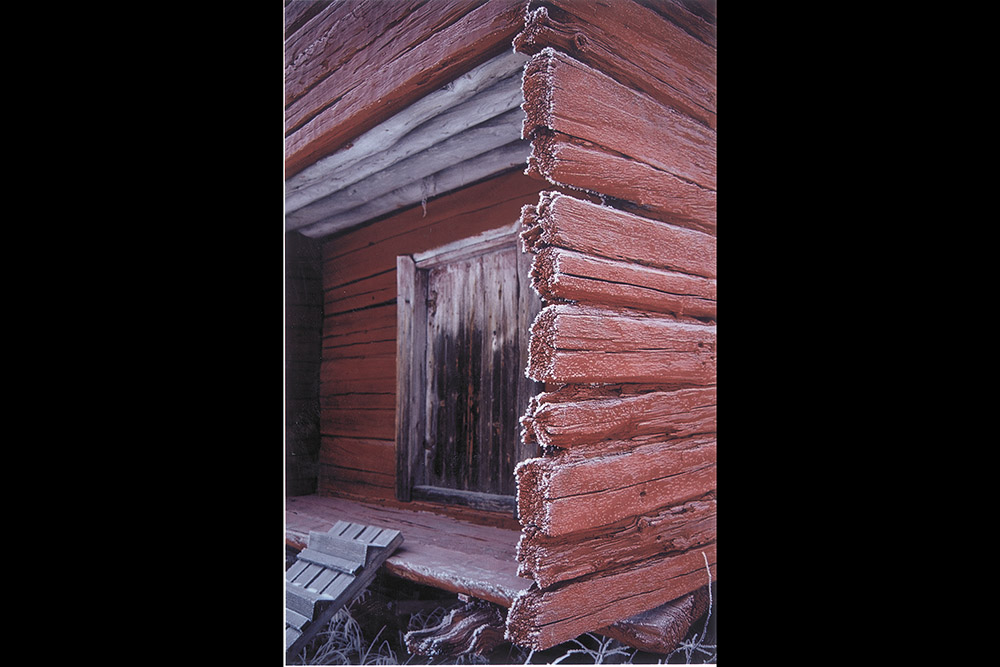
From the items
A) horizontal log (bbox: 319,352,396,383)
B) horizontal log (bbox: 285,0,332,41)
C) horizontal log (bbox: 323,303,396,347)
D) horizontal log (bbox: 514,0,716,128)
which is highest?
horizontal log (bbox: 285,0,332,41)

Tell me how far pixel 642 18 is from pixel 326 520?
1.85 m

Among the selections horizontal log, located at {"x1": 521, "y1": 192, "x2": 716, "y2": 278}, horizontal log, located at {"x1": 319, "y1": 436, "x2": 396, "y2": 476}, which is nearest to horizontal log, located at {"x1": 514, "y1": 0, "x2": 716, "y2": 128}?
horizontal log, located at {"x1": 521, "y1": 192, "x2": 716, "y2": 278}

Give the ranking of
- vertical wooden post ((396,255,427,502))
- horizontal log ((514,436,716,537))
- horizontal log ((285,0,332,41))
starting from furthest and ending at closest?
1. vertical wooden post ((396,255,427,502))
2. horizontal log ((285,0,332,41))
3. horizontal log ((514,436,716,537))

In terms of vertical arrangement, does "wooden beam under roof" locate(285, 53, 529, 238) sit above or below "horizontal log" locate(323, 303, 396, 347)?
above

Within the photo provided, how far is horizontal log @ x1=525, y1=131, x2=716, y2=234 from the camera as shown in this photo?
1844 millimetres

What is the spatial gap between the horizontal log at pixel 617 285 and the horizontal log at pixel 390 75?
0.63 meters

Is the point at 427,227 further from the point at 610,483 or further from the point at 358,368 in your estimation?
the point at 610,483

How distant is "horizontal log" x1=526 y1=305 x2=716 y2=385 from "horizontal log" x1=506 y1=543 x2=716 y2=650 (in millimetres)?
560

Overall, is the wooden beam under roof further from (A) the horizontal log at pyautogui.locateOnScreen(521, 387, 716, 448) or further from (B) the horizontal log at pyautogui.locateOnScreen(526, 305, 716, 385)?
(A) the horizontal log at pyautogui.locateOnScreen(521, 387, 716, 448)

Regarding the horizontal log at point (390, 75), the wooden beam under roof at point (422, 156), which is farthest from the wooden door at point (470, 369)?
the horizontal log at point (390, 75)

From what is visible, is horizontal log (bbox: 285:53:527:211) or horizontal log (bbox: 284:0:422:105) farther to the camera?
horizontal log (bbox: 284:0:422:105)

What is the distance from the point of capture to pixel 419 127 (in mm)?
2035

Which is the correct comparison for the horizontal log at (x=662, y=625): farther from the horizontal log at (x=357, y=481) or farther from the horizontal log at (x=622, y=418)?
the horizontal log at (x=357, y=481)

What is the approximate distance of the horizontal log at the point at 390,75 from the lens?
1.87m
